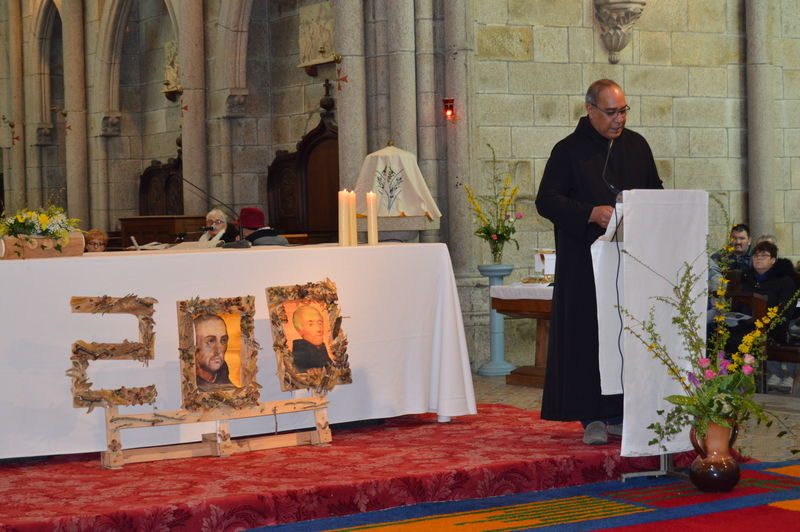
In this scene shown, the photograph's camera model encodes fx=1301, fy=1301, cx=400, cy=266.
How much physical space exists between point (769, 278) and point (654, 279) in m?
3.82

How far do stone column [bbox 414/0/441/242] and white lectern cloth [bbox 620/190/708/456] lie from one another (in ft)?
18.6

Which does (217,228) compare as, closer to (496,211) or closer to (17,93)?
(496,211)

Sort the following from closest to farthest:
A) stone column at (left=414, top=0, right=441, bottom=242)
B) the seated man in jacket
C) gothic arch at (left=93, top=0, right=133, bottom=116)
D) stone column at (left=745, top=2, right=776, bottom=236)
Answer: the seated man in jacket
stone column at (left=414, top=0, right=441, bottom=242)
stone column at (left=745, top=2, right=776, bottom=236)
gothic arch at (left=93, top=0, right=133, bottom=116)

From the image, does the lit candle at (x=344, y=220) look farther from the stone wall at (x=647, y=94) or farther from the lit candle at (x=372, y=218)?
the stone wall at (x=647, y=94)

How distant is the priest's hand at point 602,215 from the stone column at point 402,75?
17.6 ft

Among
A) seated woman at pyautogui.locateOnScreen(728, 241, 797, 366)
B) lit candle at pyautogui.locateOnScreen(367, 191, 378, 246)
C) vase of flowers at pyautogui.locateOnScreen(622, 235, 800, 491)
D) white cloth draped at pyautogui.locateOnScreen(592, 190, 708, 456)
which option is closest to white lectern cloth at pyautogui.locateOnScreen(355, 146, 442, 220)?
seated woman at pyautogui.locateOnScreen(728, 241, 797, 366)

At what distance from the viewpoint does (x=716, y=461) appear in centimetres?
544

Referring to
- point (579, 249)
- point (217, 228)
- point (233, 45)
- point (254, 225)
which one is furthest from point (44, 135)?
point (579, 249)

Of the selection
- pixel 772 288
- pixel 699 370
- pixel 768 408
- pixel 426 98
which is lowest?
pixel 768 408

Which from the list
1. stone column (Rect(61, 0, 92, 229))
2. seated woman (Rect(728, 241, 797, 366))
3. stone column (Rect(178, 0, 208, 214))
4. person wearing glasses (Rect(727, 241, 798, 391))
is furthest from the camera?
stone column (Rect(61, 0, 92, 229))

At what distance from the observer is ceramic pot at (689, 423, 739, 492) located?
5.42m

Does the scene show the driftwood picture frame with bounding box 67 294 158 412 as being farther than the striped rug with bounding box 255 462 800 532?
Yes

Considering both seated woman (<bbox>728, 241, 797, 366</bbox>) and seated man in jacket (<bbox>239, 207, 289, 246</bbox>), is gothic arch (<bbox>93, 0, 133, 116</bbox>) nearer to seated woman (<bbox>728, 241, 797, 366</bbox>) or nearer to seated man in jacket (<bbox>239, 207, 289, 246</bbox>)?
seated man in jacket (<bbox>239, 207, 289, 246</bbox>)

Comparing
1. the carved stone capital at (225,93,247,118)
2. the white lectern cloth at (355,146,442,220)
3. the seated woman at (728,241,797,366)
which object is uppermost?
the carved stone capital at (225,93,247,118)
